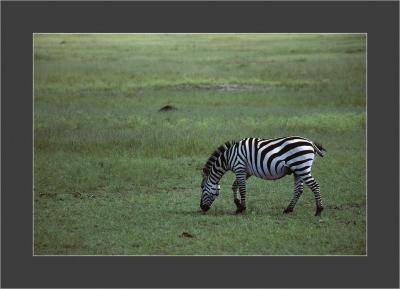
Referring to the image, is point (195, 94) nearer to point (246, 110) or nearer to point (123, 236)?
point (246, 110)

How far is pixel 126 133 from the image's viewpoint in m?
16.5

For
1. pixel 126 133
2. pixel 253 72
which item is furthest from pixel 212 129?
pixel 253 72

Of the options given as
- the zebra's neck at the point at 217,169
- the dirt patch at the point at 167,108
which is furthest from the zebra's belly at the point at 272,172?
the dirt patch at the point at 167,108

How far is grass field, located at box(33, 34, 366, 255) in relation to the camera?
12.1 m

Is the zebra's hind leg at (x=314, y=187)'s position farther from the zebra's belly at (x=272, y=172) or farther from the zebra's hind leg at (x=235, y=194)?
Answer: the zebra's hind leg at (x=235, y=194)

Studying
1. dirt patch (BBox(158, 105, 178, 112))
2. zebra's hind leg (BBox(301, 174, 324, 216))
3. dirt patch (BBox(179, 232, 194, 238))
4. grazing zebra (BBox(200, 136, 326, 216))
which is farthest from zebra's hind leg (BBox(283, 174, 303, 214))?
dirt patch (BBox(158, 105, 178, 112))

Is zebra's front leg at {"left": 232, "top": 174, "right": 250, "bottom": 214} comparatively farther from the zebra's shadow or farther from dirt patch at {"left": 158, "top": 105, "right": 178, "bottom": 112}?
dirt patch at {"left": 158, "top": 105, "right": 178, "bottom": 112}

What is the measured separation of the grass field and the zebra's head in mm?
205

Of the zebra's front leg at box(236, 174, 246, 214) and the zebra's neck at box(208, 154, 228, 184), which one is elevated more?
the zebra's neck at box(208, 154, 228, 184)

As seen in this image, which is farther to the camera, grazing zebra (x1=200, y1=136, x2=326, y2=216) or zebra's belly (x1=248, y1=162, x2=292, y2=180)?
zebra's belly (x1=248, y1=162, x2=292, y2=180)

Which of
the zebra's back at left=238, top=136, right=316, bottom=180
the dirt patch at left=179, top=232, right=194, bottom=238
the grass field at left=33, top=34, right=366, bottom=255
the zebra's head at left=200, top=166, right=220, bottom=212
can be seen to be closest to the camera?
the dirt patch at left=179, top=232, right=194, bottom=238

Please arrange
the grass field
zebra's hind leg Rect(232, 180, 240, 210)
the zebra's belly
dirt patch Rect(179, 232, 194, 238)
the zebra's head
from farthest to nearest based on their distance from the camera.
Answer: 1. the zebra's head
2. zebra's hind leg Rect(232, 180, 240, 210)
3. the zebra's belly
4. the grass field
5. dirt patch Rect(179, 232, 194, 238)

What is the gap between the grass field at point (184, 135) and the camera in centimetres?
1212

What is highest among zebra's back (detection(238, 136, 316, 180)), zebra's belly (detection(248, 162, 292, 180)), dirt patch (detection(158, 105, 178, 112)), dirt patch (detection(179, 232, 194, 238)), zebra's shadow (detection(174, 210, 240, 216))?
dirt patch (detection(158, 105, 178, 112))
